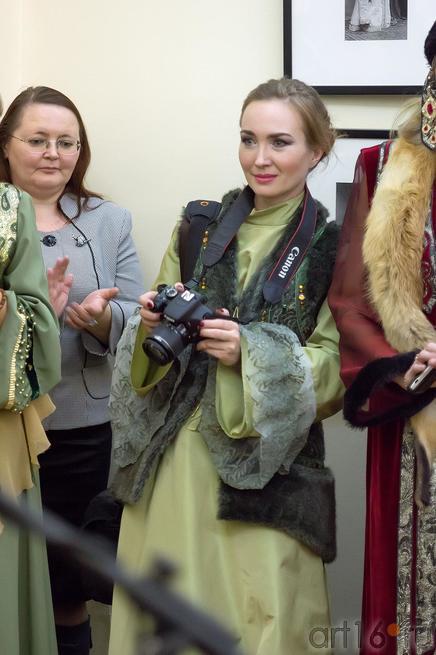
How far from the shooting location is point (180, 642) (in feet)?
1.28

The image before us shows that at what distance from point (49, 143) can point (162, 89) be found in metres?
0.43

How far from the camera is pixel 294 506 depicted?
5.32ft

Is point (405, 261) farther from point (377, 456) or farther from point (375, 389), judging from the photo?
point (377, 456)

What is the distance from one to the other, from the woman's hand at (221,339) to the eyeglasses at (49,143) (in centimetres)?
77

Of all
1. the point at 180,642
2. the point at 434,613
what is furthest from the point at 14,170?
the point at 180,642

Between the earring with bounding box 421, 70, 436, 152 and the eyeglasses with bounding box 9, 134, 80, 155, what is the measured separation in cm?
89

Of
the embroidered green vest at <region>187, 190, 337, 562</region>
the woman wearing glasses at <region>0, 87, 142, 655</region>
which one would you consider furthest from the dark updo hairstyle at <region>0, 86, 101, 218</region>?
the embroidered green vest at <region>187, 190, 337, 562</region>

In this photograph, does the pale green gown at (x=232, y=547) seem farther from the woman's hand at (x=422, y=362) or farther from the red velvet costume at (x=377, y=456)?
the woman's hand at (x=422, y=362)

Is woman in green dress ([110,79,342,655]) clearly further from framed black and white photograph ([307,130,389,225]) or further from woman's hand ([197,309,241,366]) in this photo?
framed black and white photograph ([307,130,389,225])

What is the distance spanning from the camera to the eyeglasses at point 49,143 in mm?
2096

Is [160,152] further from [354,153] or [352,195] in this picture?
[352,195]

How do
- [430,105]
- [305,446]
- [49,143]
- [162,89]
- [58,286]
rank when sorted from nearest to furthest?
1. [430,105]
2. [305,446]
3. [58,286]
4. [49,143]
5. [162,89]

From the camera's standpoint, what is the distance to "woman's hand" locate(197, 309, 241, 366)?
1.56 m

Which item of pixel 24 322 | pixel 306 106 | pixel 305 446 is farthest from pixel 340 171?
pixel 24 322
